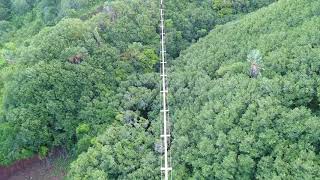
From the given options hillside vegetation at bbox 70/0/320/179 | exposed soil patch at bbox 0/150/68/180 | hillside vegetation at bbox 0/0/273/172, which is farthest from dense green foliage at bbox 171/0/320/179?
exposed soil patch at bbox 0/150/68/180

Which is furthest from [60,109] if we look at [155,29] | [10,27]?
[10,27]

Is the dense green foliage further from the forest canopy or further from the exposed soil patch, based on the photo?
the exposed soil patch

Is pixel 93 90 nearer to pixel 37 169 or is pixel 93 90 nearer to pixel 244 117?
pixel 37 169

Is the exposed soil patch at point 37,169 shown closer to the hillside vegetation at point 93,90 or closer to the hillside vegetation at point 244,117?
the hillside vegetation at point 93,90

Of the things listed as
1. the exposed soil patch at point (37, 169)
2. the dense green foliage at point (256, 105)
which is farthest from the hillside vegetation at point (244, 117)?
the exposed soil patch at point (37, 169)

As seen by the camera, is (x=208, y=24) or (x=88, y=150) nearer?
(x=88, y=150)

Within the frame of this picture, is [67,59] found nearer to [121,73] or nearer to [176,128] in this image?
[121,73]

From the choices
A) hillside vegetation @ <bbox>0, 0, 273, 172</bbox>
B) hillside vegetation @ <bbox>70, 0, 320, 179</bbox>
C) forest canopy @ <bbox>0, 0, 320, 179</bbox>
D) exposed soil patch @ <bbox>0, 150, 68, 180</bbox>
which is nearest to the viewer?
hillside vegetation @ <bbox>70, 0, 320, 179</bbox>

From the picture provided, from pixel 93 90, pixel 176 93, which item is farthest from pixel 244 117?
pixel 93 90
